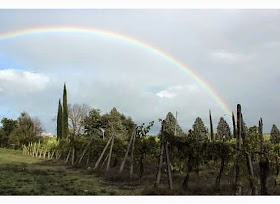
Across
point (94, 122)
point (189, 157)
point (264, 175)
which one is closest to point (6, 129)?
point (94, 122)

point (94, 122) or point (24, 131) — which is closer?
point (94, 122)

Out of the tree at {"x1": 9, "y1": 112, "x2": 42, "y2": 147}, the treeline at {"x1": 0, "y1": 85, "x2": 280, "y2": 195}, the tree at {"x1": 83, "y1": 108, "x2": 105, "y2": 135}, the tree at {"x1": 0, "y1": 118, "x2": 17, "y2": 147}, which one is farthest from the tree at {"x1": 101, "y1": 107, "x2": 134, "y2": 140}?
the tree at {"x1": 0, "y1": 118, "x2": 17, "y2": 147}

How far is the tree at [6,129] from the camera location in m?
53.4

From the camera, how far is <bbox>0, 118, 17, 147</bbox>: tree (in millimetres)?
53406

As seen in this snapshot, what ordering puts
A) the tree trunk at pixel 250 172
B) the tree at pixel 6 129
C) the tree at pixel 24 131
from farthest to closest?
the tree at pixel 6 129
the tree at pixel 24 131
the tree trunk at pixel 250 172

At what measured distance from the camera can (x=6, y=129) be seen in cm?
5459

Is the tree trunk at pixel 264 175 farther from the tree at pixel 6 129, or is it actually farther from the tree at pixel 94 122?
the tree at pixel 6 129

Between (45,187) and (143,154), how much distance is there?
18.8ft

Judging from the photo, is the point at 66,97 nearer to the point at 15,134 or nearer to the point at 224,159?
the point at 15,134

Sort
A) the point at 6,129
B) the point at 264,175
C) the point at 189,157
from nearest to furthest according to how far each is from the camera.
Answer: the point at 264,175 < the point at 189,157 < the point at 6,129

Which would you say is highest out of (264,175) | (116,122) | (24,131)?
(116,122)

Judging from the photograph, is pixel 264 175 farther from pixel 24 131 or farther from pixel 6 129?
pixel 6 129

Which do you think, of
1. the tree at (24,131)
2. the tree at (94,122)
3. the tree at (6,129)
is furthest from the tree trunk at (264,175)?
the tree at (6,129)

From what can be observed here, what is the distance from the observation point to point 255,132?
29.8 feet
